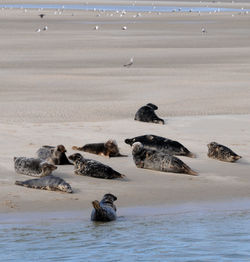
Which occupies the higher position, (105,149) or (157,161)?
(105,149)

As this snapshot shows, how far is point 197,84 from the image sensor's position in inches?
797

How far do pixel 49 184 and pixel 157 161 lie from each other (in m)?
1.71

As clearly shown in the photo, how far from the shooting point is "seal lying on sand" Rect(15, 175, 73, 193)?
30.3ft

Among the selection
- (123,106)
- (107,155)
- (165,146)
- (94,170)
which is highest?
(123,106)

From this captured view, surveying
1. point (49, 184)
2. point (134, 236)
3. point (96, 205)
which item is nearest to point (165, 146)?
point (49, 184)

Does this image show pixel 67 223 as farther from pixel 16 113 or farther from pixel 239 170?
pixel 16 113

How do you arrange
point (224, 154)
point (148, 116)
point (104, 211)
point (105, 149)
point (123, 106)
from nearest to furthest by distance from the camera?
point (104, 211) → point (224, 154) → point (105, 149) → point (148, 116) → point (123, 106)

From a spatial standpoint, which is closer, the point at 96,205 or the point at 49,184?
the point at 96,205

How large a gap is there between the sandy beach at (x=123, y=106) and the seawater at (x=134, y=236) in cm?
45

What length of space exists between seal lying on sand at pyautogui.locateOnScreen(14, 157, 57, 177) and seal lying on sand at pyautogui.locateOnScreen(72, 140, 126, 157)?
4.53 feet

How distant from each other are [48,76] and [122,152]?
1059 centimetres

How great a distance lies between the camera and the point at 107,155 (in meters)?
11.1

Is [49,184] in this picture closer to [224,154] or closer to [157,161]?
[157,161]

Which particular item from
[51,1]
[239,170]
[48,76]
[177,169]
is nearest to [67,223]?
[177,169]
